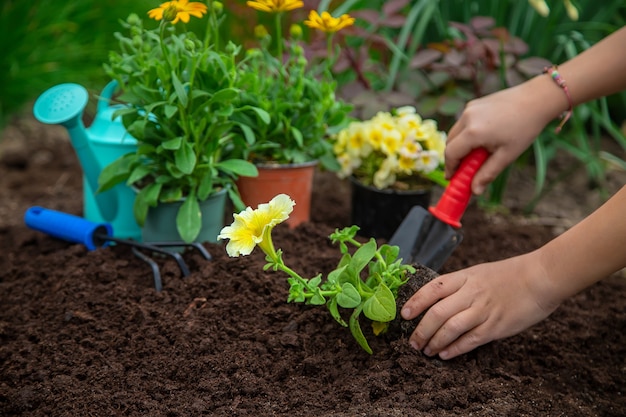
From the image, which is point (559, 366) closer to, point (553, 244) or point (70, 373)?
point (553, 244)

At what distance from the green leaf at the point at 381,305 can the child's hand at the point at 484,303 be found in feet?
0.19

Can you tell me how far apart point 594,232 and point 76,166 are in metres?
2.31

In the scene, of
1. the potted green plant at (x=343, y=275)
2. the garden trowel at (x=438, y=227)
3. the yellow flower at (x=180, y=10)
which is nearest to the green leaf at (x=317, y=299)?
the potted green plant at (x=343, y=275)

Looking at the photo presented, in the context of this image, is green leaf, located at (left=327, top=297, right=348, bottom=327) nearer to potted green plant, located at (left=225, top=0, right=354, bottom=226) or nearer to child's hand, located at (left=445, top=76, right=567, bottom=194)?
child's hand, located at (left=445, top=76, right=567, bottom=194)

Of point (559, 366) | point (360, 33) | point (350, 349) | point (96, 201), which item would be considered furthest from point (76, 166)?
point (559, 366)

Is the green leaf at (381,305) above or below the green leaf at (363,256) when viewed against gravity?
below

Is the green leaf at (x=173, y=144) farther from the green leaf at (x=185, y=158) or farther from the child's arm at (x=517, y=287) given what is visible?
the child's arm at (x=517, y=287)

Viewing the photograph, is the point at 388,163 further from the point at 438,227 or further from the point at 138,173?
the point at 138,173

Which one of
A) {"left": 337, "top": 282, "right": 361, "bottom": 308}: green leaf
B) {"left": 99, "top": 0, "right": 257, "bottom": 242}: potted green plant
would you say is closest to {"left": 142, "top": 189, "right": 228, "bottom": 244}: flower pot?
{"left": 99, "top": 0, "right": 257, "bottom": 242}: potted green plant

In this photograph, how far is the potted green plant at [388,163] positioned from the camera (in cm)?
217

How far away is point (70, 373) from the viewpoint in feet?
4.91

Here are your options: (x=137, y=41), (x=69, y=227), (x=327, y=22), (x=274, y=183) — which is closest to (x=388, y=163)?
(x=274, y=183)

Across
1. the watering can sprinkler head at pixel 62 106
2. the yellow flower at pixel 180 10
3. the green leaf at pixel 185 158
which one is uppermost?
the yellow flower at pixel 180 10

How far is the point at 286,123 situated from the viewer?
203 centimetres
